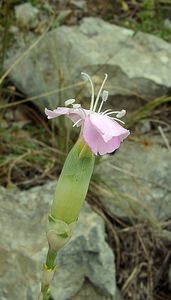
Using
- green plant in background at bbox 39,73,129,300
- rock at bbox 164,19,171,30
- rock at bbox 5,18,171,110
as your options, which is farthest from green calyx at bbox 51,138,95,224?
rock at bbox 164,19,171,30

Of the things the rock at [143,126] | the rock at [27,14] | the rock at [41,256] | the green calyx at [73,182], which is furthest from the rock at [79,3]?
the green calyx at [73,182]

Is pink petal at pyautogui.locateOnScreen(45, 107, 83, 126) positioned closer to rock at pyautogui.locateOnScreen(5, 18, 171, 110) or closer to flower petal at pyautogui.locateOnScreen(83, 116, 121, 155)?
flower petal at pyautogui.locateOnScreen(83, 116, 121, 155)

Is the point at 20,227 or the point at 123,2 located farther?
the point at 123,2

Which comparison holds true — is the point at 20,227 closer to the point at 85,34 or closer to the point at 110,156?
the point at 110,156

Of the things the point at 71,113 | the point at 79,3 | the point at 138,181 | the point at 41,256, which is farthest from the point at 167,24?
the point at 71,113

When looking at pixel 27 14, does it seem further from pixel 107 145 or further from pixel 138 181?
pixel 107 145

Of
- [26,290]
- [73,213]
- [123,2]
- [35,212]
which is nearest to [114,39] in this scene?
[123,2]

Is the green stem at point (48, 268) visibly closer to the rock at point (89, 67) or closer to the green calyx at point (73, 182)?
the green calyx at point (73, 182)
